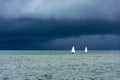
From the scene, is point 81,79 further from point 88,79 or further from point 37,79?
point 37,79

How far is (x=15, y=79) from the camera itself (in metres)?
54.8

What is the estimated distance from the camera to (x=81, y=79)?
55.8m

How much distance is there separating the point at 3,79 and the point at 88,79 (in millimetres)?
16156

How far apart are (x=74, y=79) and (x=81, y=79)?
4.71 feet

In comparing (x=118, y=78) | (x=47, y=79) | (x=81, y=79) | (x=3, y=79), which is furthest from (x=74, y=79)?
(x=3, y=79)

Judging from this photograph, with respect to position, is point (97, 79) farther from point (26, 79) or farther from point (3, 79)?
point (3, 79)

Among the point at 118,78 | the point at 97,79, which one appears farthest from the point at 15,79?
the point at 118,78

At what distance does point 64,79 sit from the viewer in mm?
54844

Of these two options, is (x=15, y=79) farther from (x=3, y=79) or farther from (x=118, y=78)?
(x=118, y=78)

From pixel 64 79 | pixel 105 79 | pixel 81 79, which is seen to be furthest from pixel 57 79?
pixel 105 79

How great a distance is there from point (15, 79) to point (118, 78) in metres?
19.9

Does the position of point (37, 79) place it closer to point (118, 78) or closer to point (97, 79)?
point (97, 79)

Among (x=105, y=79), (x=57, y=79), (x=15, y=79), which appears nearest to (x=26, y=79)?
(x=15, y=79)

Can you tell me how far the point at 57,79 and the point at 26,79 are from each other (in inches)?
235
